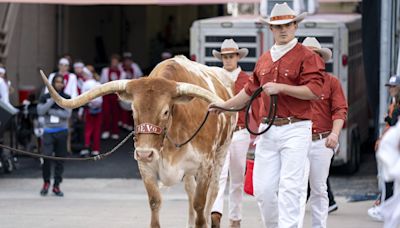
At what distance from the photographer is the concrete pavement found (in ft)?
44.7

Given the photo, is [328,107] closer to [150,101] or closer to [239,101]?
[239,101]

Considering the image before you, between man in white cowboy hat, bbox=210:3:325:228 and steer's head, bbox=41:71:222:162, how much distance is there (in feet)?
3.32

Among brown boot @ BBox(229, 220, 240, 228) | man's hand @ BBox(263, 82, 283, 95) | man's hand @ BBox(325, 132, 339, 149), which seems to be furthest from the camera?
brown boot @ BBox(229, 220, 240, 228)

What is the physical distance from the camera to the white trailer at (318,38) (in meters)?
17.5

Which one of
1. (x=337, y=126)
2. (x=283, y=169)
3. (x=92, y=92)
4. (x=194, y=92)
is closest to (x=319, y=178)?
(x=337, y=126)

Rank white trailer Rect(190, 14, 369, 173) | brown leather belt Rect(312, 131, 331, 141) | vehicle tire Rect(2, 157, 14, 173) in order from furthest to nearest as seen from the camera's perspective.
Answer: vehicle tire Rect(2, 157, 14, 173) < white trailer Rect(190, 14, 369, 173) < brown leather belt Rect(312, 131, 331, 141)

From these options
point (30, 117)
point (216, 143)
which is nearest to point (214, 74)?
point (216, 143)

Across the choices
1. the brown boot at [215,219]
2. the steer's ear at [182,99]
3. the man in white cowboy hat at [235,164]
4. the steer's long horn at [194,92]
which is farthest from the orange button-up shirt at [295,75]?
the man in white cowboy hat at [235,164]

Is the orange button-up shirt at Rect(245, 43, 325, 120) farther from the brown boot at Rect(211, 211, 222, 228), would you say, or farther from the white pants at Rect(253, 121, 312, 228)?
the brown boot at Rect(211, 211, 222, 228)

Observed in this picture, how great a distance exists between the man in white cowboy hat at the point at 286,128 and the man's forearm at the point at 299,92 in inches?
0.5

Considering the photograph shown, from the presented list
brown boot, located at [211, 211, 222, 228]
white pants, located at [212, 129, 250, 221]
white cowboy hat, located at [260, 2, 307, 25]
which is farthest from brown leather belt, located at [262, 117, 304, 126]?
white pants, located at [212, 129, 250, 221]

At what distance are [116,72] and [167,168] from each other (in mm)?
14820

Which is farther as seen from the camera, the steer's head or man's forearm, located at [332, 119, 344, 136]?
man's forearm, located at [332, 119, 344, 136]

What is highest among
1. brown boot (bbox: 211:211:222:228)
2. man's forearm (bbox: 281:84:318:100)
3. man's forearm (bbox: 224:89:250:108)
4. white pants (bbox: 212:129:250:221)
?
man's forearm (bbox: 281:84:318:100)
